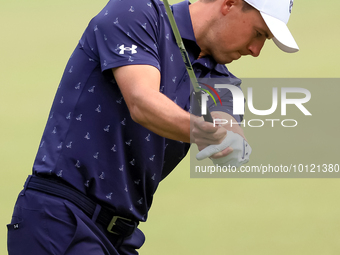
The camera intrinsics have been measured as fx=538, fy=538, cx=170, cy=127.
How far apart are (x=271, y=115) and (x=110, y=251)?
0.94m

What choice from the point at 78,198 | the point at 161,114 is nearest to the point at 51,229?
the point at 78,198

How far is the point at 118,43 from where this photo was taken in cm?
119

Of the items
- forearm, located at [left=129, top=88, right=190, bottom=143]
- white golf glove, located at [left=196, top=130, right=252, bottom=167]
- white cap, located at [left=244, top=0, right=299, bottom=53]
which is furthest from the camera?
white cap, located at [left=244, top=0, right=299, bottom=53]

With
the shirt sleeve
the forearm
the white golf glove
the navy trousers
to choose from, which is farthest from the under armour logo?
→ the navy trousers

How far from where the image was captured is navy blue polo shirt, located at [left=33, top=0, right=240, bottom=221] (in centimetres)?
122

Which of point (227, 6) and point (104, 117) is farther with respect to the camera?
point (227, 6)

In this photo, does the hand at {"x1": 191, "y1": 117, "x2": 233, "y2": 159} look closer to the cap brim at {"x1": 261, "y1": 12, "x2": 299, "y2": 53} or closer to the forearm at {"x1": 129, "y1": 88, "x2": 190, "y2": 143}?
the forearm at {"x1": 129, "y1": 88, "x2": 190, "y2": 143}

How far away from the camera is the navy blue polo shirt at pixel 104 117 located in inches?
48.2

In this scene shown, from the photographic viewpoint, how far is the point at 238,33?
1.42 meters

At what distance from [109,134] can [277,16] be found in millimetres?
547

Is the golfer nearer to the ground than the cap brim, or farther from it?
nearer to the ground

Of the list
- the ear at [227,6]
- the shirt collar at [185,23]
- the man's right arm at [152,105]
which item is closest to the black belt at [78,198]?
the man's right arm at [152,105]

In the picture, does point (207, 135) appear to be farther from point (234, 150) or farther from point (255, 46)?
point (255, 46)

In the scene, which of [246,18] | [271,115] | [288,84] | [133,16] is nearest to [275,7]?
[246,18]
